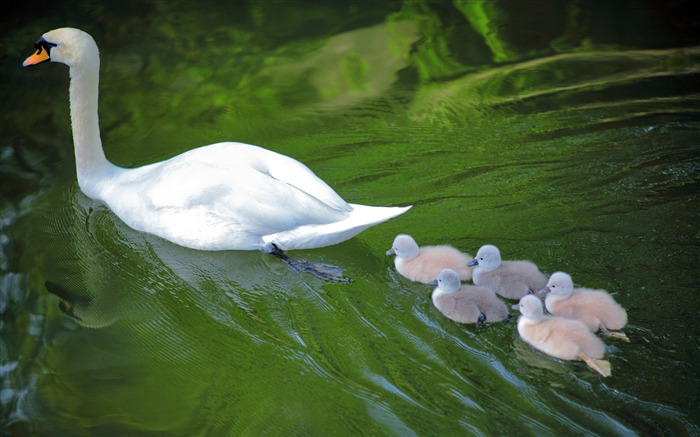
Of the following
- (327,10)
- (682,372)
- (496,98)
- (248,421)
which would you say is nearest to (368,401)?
(248,421)

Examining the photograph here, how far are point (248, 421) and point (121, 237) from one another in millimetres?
1772

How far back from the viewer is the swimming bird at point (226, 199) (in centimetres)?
452

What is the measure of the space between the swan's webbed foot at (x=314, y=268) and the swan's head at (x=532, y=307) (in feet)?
3.23

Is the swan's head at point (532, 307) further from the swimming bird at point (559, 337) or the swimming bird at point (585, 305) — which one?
the swimming bird at point (585, 305)

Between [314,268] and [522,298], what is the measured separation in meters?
1.21

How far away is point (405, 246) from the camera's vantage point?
14.3ft

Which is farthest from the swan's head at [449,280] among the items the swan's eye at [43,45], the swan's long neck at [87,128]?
the swan's eye at [43,45]

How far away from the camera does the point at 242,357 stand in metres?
3.99

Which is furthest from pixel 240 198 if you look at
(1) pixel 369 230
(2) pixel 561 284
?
(2) pixel 561 284

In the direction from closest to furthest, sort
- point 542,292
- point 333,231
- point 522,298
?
1. point 522,298
2. point 542,292
3. point 333,231

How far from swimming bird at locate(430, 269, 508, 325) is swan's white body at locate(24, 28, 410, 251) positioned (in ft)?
1.57

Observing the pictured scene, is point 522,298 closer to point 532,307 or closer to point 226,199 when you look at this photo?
point 532,307

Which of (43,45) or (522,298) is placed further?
(43,45)

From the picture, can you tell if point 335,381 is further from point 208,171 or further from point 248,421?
point 208,171
